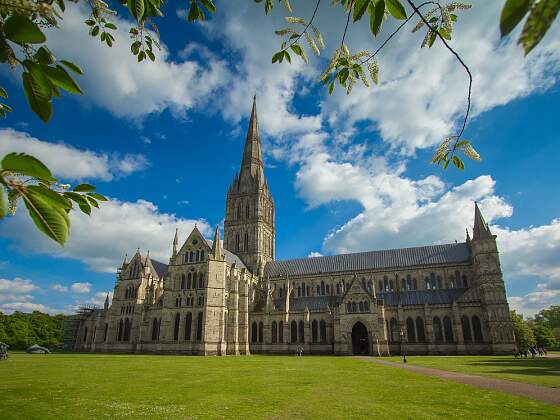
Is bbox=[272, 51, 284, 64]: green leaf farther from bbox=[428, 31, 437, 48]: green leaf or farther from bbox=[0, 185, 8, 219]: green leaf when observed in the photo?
bbox=[0, 185, 8, 219]: green leaf

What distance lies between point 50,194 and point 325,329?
54.6 meters

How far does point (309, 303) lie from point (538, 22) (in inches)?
2355

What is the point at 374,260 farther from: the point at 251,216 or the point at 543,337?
the point at 543,337

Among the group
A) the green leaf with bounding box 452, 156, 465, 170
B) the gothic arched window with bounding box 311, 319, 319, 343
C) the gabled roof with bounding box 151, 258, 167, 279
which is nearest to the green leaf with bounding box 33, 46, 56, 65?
the green leaf with bounding box 452, 156, 465, 170

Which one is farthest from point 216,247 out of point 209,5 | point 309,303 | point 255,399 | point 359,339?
point 209,5

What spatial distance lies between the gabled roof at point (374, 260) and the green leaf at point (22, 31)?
202ft

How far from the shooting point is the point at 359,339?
53.0 meters

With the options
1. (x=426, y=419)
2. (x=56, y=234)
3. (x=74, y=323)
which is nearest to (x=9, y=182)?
(x=56, y=234)

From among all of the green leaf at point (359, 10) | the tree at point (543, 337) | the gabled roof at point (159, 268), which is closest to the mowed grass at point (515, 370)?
the green leaf at point (359, 10)

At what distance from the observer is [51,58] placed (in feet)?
7.48

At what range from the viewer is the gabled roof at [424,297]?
2035 inches

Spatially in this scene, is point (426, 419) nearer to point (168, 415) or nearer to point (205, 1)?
point (168, 415)

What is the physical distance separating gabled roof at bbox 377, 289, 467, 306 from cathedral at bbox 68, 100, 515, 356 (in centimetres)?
16

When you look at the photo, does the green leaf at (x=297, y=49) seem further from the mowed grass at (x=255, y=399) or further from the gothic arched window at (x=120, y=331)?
the gothic arched window at (x=120, y=331)
